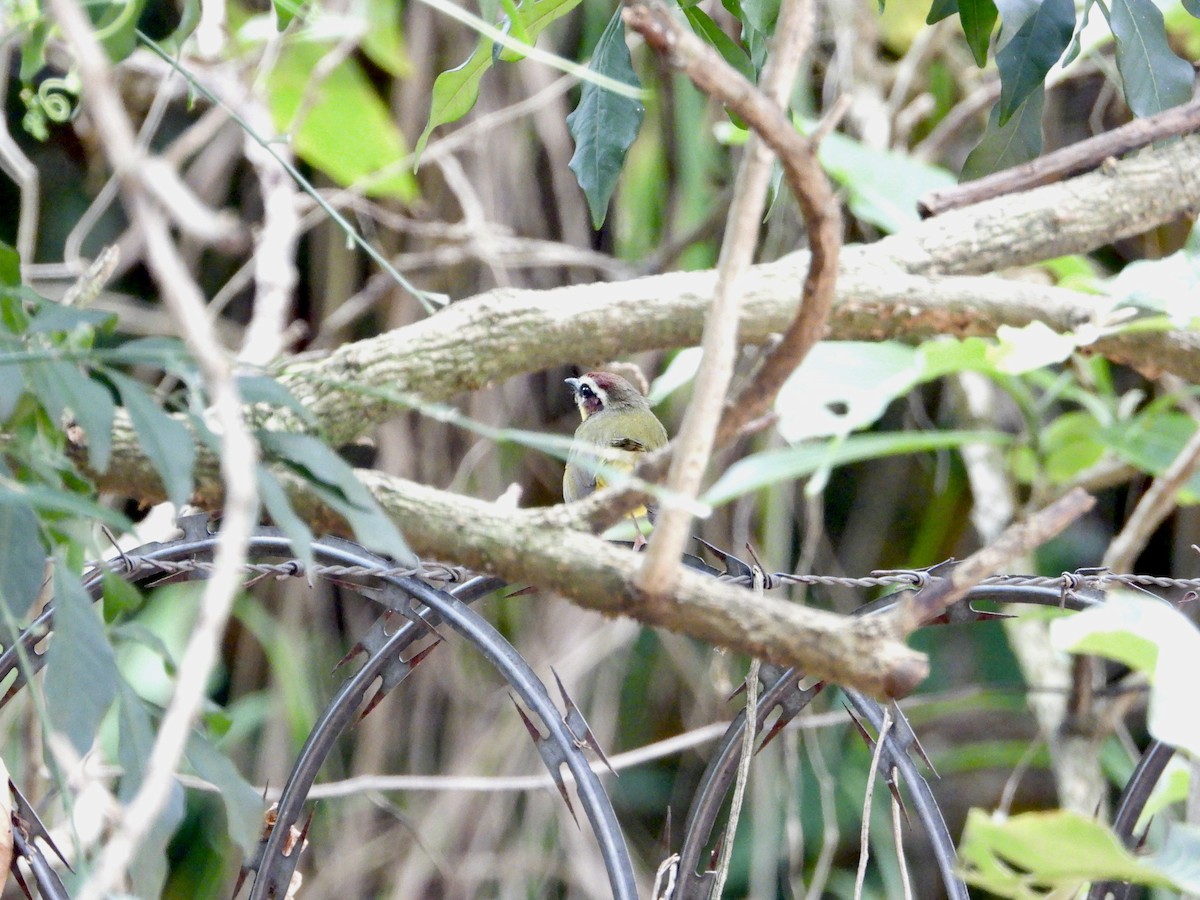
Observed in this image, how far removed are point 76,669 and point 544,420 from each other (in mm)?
1807

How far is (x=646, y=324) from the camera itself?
3.40ft

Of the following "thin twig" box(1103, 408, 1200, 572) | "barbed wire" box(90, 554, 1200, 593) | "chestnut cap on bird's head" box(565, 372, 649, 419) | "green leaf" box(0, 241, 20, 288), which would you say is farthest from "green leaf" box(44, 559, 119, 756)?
"chestnut cap on bird's head" box(565, 372, 649, 419)

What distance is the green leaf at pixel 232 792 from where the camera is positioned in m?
0.63

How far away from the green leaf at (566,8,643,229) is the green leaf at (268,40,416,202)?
1346 millimetres

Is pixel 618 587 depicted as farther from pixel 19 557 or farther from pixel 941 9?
pixel 941 9

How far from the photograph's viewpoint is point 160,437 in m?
0.60

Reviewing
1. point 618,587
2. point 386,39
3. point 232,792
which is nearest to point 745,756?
point 618,587

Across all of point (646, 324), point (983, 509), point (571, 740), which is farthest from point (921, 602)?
point (983, 509)

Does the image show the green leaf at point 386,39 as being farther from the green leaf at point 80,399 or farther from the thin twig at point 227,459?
the thin twig at point 227,459

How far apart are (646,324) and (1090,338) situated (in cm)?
39

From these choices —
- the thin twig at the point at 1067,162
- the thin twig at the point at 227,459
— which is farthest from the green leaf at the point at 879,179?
the thin twig at the point at 227,459

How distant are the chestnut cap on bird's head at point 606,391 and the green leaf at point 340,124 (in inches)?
22.4

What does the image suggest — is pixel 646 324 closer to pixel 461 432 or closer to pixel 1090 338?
pixel 1090 338

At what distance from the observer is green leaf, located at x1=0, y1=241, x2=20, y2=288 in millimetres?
759
